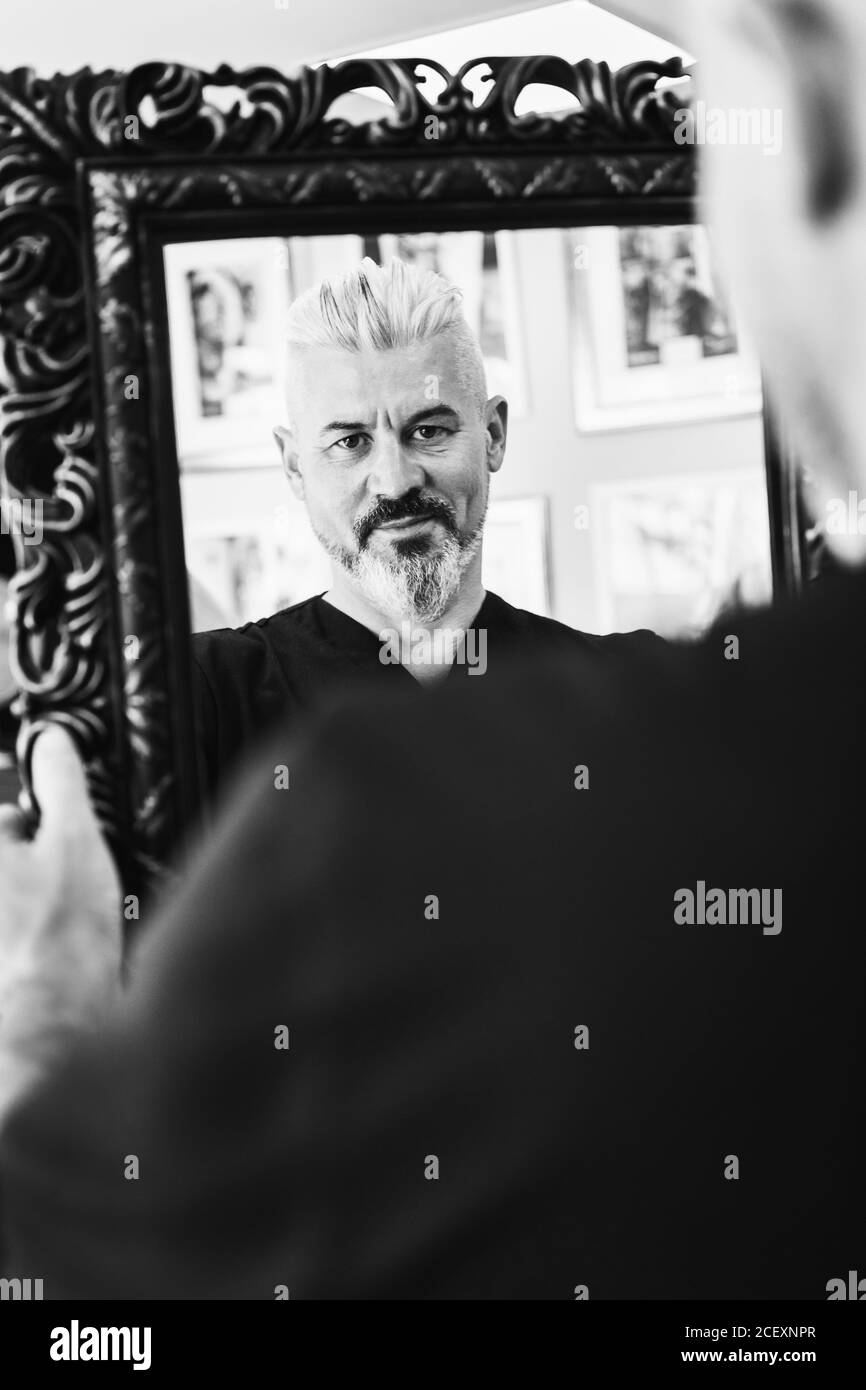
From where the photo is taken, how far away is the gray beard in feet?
2.10

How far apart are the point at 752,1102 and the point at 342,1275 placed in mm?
212

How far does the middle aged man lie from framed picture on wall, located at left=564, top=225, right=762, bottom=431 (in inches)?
2.1

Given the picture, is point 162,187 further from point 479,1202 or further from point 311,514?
point 479,1202

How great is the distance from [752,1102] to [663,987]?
69 mm

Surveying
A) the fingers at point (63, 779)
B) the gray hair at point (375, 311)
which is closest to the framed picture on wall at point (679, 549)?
the gray hair at point (375, 311)

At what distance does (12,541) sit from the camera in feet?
2.09

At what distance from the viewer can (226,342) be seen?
0.63 metres

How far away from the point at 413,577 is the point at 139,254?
20 centimetres

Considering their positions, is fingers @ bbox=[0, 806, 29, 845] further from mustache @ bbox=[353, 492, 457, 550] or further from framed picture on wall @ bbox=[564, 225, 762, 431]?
framed picture on wall @ bbox=[564, 225, 762, 431]

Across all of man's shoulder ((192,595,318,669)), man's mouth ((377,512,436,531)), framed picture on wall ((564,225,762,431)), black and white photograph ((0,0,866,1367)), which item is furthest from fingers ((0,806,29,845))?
framed picture on wall ((564,225,762,431))

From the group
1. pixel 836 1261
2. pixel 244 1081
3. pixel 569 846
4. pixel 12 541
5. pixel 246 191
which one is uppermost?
pixel 246 191

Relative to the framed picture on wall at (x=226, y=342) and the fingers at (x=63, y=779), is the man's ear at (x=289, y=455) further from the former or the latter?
the fingers at (x=63, y=779)

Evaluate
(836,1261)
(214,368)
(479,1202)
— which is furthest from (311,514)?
(836,1261)

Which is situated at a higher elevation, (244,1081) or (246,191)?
(246,191)
